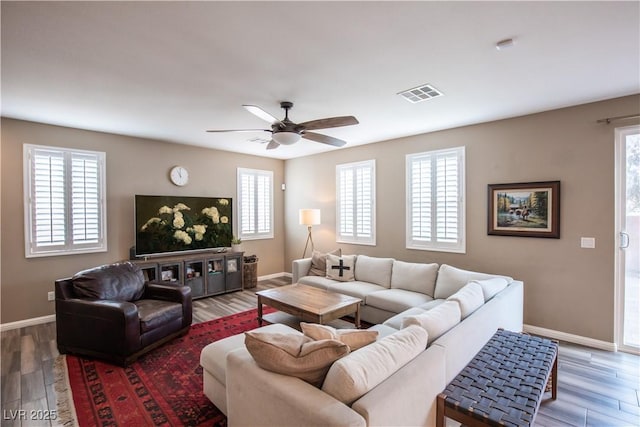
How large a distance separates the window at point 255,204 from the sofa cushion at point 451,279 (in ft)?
12.9

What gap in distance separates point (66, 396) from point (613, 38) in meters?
5.00

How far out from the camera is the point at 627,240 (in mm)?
3305

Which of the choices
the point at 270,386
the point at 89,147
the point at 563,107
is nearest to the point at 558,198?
the point at 563,107

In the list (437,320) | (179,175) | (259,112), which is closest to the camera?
(437,320)

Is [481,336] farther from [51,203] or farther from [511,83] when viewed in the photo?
[51,203]

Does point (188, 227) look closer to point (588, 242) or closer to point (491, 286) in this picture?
point (491, 286)

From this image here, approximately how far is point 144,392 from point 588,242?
4.75m

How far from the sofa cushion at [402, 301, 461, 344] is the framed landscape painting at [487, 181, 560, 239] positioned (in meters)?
2.30

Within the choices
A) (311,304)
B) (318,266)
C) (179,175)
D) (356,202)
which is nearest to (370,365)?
(311,304)

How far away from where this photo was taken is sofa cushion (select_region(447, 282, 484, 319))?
2372mm

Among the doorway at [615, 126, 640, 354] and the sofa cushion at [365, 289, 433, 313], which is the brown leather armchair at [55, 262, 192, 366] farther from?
the doorway at [615, 126, 640, 354]

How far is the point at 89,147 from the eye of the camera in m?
4.52

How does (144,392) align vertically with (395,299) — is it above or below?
below

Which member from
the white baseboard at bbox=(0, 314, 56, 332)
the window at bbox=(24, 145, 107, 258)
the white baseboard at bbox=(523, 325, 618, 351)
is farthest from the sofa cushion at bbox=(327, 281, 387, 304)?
the white baseboard at bbox=(0, 314, 56, 332)
